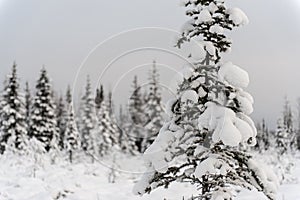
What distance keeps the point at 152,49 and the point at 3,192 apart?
17.9 feet

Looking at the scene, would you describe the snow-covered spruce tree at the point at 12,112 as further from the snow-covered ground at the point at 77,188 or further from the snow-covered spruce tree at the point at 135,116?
the snow-covered spruce tree at the point at 135,116

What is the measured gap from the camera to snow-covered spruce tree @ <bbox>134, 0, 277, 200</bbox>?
4.12 meters

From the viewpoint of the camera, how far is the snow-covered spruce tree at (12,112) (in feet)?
105

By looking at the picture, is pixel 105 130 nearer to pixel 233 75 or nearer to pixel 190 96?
pixel 190 96

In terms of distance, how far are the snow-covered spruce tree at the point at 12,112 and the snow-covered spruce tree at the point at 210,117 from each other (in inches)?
1169

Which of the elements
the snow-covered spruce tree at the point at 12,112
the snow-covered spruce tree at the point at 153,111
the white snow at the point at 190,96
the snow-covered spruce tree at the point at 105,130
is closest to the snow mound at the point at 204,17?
the white snow at the point at 190,96

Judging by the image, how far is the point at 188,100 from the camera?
4305 mm

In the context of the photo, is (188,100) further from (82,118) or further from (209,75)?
(82,118)

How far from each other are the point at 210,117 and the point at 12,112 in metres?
30.6

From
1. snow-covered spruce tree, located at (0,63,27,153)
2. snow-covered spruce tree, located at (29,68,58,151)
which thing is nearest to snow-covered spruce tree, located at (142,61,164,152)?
snow-covered spruce tree, located at (29,68,58,151)

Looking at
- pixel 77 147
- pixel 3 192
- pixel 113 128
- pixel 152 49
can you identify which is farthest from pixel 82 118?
pixel 152 49

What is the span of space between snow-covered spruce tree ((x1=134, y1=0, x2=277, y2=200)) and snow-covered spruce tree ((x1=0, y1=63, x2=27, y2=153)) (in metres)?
29.7

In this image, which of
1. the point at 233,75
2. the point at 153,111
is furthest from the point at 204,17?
the point at 153,111

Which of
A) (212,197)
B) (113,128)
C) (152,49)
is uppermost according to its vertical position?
(113,128)
